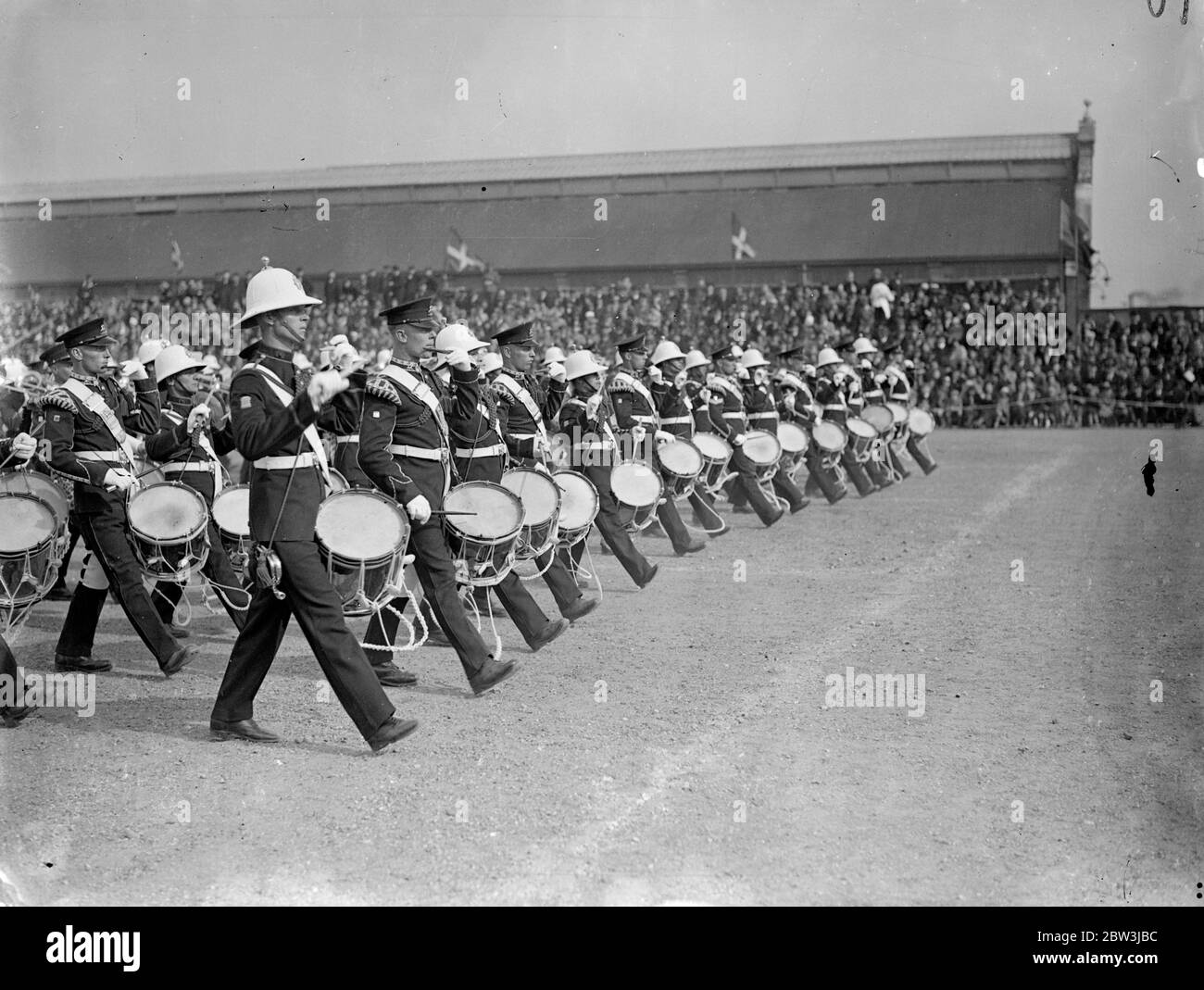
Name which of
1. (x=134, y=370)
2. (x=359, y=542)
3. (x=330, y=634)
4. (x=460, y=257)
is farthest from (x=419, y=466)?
(x=460, y=257)

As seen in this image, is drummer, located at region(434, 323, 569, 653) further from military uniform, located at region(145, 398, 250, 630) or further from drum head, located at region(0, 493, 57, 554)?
drum head, located at region(0, 493, 57, 554)

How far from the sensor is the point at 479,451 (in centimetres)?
816

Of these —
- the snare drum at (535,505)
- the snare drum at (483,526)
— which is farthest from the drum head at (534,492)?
the snare drum at (483,526)

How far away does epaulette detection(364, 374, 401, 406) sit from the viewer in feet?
22.4

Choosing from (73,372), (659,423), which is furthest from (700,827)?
(659,423)

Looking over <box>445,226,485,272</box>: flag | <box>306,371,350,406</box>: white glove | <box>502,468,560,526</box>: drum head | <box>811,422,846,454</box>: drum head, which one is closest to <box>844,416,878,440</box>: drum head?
<box>811,422,846,454</box>: drum head

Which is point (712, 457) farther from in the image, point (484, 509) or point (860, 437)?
point (484, 509)

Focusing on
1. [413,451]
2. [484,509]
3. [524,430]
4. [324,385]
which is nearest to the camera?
[324,385]

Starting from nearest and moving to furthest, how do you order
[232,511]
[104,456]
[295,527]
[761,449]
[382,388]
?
[295,527]
[382,388]
[104,456]
[232,511]
[761,449]

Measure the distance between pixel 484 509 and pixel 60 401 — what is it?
244cm

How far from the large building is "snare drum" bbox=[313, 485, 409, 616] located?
687 inches

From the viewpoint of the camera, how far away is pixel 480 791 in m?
5.36

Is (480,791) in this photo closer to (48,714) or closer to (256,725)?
(256,725)

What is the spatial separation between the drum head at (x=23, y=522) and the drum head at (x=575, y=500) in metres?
3.15
